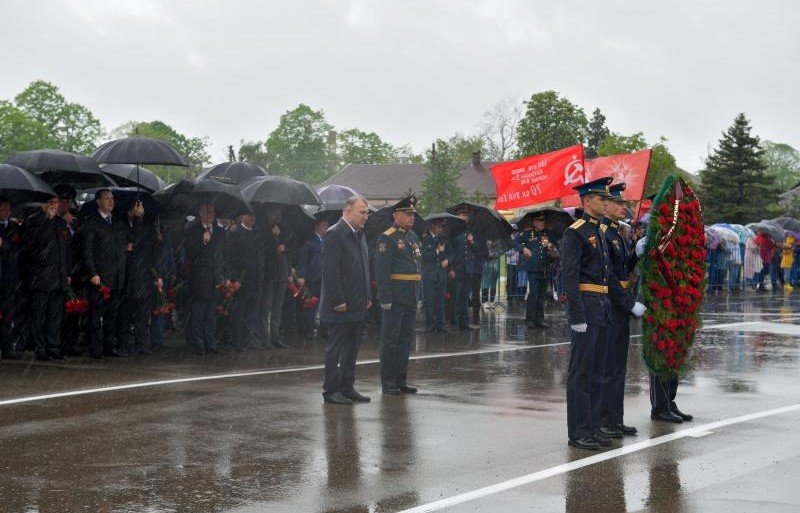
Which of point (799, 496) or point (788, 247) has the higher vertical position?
point (788, 247)

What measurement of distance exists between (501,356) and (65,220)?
239 inches

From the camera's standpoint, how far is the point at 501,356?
15539 mm

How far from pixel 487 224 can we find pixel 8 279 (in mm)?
9677

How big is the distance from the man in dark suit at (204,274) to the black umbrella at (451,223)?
5.58m

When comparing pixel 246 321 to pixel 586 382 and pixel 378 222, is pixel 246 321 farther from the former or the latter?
pixel 586 382

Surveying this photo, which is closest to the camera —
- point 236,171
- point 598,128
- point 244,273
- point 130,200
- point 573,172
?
point 130,200

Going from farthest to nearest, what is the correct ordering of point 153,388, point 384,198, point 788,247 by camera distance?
1. point 384,198
2. point 788,247
3. point 153,388

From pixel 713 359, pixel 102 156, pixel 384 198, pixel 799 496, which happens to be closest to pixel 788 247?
pixel 713 359

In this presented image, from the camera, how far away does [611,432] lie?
914 cm

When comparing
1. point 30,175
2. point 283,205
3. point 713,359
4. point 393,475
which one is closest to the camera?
point 393,475

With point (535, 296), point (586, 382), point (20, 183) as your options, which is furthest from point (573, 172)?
point (586, 382)

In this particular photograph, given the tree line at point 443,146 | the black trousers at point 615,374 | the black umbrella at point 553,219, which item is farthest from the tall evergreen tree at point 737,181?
the black trousers at point 615,374

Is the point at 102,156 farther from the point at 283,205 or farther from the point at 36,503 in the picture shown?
the point at 36,503

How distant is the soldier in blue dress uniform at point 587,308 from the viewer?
8.83 m
